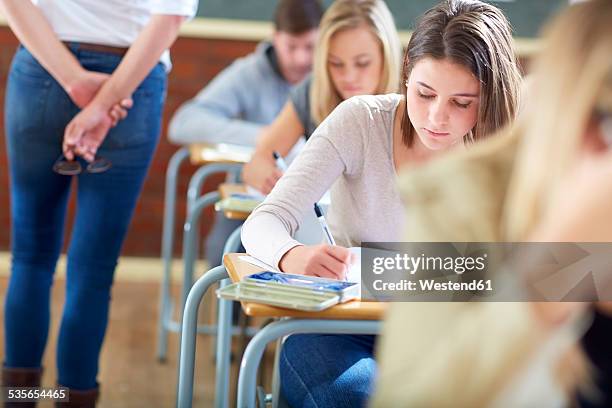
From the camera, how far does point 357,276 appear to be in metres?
1.63

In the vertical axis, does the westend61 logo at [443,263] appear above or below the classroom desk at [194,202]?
below

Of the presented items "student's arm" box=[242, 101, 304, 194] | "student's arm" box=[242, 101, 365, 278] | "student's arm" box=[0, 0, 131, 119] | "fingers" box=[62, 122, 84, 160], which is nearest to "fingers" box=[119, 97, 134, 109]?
"student's arm" box=[0, 0, 131, 119]

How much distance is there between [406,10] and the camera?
471cm

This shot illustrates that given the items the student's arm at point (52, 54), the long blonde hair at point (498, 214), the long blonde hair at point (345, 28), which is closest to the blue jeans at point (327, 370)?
the long blonde hair at point (498, 214)

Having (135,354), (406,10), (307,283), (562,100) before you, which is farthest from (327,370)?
(406,10)

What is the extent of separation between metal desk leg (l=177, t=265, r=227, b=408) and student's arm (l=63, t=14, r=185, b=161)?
72 cm

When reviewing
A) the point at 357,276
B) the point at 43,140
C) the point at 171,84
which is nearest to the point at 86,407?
the point at 43,140

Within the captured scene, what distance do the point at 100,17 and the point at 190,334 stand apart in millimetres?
960

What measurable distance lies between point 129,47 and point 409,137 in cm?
81

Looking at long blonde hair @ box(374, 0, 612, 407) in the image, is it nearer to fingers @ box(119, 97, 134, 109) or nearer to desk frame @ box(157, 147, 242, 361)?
fingers @ box(119, 97, 134, 109)

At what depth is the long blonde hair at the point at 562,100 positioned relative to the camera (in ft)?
3.05

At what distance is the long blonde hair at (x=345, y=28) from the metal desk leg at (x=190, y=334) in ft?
3.50

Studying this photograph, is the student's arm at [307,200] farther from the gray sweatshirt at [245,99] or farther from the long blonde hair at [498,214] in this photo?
the gray sweatshirt at [245,99]

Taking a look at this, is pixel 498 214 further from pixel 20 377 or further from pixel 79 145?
pixel 20 377
